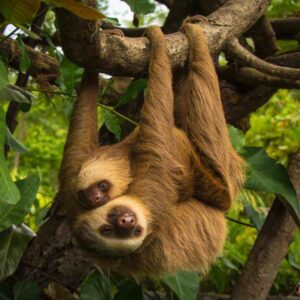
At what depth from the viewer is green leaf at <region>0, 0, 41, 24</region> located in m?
2.97

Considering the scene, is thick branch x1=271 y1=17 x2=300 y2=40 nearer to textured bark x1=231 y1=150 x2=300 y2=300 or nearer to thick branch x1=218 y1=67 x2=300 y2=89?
thick branch x1=218 y1=67 x2=300 y2=89

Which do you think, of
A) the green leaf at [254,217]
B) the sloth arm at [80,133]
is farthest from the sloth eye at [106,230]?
the green leaf at [254,217]

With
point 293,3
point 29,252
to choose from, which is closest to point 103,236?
point 29,252

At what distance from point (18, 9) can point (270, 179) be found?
115 inches

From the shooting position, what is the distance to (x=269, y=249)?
562cm

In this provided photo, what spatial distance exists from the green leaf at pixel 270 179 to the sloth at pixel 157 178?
27.3 inches

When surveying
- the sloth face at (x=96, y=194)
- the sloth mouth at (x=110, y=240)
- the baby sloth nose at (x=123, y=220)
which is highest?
the sloth face at (x=96, y=194)

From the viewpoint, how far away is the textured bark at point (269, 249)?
560 centimetres

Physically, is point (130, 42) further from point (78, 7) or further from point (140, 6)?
point (78, 7)

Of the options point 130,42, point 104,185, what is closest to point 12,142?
point 104,185

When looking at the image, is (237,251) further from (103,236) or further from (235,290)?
(103,236)

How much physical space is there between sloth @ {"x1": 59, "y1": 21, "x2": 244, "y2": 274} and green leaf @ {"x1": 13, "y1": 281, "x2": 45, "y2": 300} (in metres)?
1.08

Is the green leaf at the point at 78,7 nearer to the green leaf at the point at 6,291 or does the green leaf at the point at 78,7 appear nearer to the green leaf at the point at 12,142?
the green leaf at the point at 12,142

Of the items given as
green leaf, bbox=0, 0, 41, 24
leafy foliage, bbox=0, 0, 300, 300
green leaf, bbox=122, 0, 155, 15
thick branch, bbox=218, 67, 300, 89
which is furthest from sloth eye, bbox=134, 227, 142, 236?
thick branch, bbox=218, 67, 300, 89
